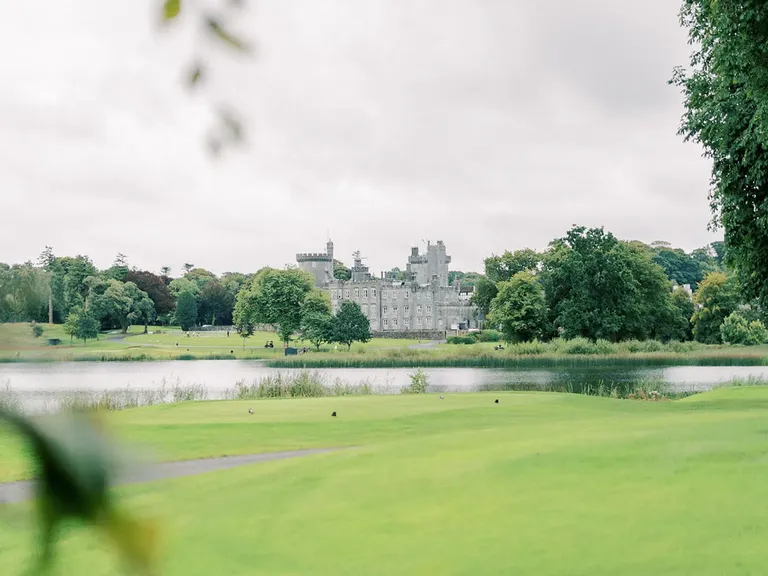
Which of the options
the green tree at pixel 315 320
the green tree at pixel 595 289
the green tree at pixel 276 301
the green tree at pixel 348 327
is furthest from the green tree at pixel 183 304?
the green tree at pixel 276 301

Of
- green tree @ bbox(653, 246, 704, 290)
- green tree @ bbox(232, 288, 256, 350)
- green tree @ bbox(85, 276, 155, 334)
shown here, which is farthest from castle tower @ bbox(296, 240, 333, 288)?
green tree @ bbox(85, 276, 155, 334)

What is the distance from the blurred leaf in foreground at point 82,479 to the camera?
412mm

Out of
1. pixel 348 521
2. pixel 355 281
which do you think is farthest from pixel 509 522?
pixel 355 281

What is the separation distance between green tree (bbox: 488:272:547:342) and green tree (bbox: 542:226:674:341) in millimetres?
855

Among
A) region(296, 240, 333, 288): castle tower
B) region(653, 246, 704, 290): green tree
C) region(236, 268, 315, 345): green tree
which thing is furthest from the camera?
region(296, 240, 333, 288): castle tower

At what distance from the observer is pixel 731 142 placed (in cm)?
1606

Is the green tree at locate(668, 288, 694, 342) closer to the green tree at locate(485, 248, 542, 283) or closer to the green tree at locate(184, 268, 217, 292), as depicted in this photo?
the green tree at locate(485, 248, 542, 283)

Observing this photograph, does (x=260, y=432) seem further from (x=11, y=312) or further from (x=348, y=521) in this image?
(x=11, y=312)

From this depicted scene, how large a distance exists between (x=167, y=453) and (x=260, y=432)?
45.1 ft

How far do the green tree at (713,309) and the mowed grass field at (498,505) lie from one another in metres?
51.7

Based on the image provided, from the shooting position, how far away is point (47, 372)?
572 mm

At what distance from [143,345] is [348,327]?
18.5 meters

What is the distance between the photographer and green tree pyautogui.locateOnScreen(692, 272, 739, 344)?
60.9m

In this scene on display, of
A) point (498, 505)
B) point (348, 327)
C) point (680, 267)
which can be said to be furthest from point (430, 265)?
point (498, 505)
